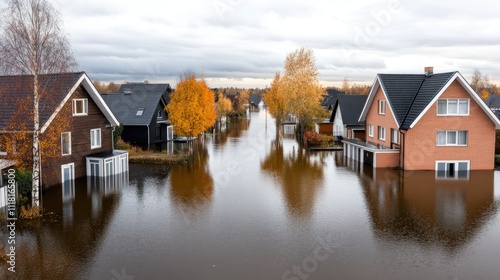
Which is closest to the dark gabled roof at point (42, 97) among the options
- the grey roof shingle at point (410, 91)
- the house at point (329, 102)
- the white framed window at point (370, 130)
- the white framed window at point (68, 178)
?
the white framed window at point (68, 178)

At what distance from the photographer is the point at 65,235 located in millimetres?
14805

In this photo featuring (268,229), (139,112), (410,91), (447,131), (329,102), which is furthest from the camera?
(329,102)

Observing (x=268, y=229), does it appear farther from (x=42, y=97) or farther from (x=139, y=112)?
(x=139, y=112)

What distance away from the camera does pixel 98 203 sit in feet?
63.8

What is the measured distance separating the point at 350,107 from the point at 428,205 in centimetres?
2901

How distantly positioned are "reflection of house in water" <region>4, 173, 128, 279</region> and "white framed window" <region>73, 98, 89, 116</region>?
509cm

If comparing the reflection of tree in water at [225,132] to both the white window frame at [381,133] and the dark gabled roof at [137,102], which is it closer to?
the dark gabled roof at [137,102]

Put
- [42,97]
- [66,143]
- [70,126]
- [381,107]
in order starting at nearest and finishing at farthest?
[42,97] → [70,126] → [66,143] → [381,107]

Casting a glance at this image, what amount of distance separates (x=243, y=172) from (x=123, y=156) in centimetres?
773

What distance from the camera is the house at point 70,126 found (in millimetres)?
21281

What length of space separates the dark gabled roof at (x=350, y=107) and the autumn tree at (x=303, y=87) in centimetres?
249

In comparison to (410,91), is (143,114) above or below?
below

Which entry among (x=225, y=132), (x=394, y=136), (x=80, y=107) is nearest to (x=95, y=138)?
(x=80, y=107)

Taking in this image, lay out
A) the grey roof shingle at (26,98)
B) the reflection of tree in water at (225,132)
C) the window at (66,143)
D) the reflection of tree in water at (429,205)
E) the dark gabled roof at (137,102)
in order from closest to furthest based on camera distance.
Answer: the reflection of tree in water at (429,205) < the grey roof shingle at (26,98) < the window at (66,143) < the dark gabled roof at (137,102) < the reflection of tree in water at (225,132)
